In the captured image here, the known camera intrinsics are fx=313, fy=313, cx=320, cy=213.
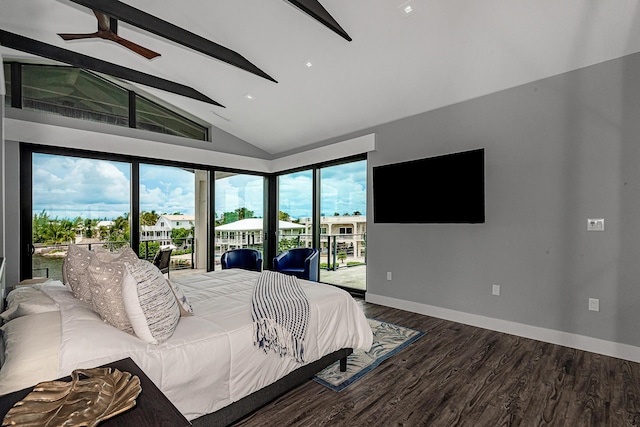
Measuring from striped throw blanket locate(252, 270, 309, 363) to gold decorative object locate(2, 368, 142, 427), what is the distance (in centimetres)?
85

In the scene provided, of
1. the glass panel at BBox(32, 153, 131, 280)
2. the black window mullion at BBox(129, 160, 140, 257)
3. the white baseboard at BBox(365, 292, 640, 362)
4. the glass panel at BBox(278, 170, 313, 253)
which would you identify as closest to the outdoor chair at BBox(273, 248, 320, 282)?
the glass panel at BBox(278, 170, 313, 253)

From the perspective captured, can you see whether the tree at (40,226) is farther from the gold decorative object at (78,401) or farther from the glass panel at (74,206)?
the gold decorative object at (78,401)

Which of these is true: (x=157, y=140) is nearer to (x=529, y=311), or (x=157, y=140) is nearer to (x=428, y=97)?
(x=428, y=97)

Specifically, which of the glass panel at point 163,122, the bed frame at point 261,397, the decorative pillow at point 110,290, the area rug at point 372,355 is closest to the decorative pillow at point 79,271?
the decorative pillow at point 110,290

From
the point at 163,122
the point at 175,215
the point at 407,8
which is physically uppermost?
the point at 407,8

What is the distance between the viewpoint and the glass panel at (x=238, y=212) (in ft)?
19.2

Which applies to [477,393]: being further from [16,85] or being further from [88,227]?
[16,85]

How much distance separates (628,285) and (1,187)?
241 inches

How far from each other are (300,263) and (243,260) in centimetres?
92

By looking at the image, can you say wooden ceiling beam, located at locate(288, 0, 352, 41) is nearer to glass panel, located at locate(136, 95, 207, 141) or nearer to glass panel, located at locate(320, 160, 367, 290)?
glass panel, located at locate(320, 160, 367, 290)

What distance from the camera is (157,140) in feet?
16.7

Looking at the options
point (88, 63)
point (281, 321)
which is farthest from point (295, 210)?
point (281, 321)

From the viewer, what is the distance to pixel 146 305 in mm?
1597

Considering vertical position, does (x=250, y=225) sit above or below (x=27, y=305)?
above
